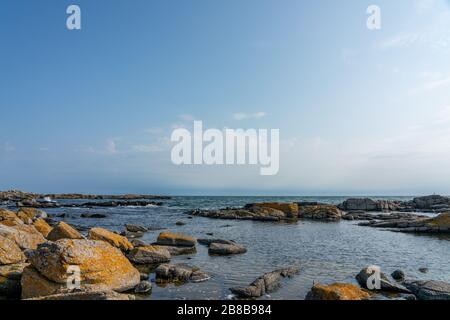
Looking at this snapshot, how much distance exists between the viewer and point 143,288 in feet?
41.5

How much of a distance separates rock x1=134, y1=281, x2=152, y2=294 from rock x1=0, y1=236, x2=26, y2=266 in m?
5.67

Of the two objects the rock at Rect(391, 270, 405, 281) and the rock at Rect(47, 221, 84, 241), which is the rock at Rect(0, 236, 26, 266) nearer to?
the rock at Rect(47, 221, 84, 241)

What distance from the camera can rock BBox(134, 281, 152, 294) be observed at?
12523mm

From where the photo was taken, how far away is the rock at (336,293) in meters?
10.8

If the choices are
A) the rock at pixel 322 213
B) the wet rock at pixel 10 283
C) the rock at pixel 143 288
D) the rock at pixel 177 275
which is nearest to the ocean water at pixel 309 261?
the rock at pixel 143 288

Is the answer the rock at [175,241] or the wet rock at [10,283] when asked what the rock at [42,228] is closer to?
the rock at [175,241]

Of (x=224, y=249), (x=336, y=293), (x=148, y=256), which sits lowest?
(x=224, y=249)

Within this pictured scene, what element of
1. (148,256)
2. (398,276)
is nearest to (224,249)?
(148,256)

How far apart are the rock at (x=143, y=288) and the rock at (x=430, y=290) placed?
10.4 m

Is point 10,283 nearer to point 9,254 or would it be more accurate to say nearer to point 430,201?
point 9,254

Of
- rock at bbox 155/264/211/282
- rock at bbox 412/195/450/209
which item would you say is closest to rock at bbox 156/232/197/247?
rock at bbox 155/264/211/282

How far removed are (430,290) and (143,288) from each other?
36.6ft
